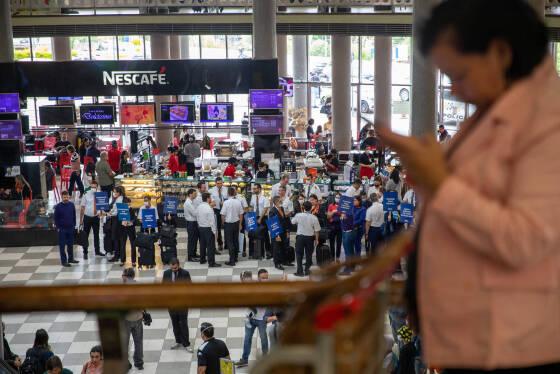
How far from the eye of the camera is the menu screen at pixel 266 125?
19.1m

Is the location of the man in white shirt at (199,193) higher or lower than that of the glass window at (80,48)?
lower

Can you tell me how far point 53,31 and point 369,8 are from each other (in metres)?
9.40

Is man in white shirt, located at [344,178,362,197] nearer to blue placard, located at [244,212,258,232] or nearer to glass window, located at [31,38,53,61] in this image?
blue placard, located at [244,212,258,232]

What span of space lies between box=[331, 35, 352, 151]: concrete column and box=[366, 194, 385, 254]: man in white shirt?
11829 mm

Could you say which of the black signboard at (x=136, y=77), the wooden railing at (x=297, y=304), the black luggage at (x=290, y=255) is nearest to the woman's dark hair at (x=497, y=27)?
the wooden railing at (x=297, y=304)

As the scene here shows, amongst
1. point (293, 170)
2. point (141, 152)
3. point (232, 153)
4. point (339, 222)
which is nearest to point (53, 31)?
point (141, 152)

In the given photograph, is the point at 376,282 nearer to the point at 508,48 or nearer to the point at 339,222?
Answer: the point at 508,48

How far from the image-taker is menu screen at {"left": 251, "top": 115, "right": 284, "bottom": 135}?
19.1 meters

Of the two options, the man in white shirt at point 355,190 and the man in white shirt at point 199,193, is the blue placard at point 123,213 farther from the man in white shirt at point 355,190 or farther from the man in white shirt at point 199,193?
the man in white shirt at point 355,190

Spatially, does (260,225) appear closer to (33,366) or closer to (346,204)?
(346,204)

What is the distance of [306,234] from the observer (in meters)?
14.6

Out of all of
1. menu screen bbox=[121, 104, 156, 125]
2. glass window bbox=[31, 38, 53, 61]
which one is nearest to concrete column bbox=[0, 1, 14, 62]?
menu screen bbox=[121, 104, 156, 125]

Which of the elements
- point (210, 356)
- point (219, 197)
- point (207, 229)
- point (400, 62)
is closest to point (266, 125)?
point (219, 197)

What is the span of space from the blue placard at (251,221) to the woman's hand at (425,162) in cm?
1441
